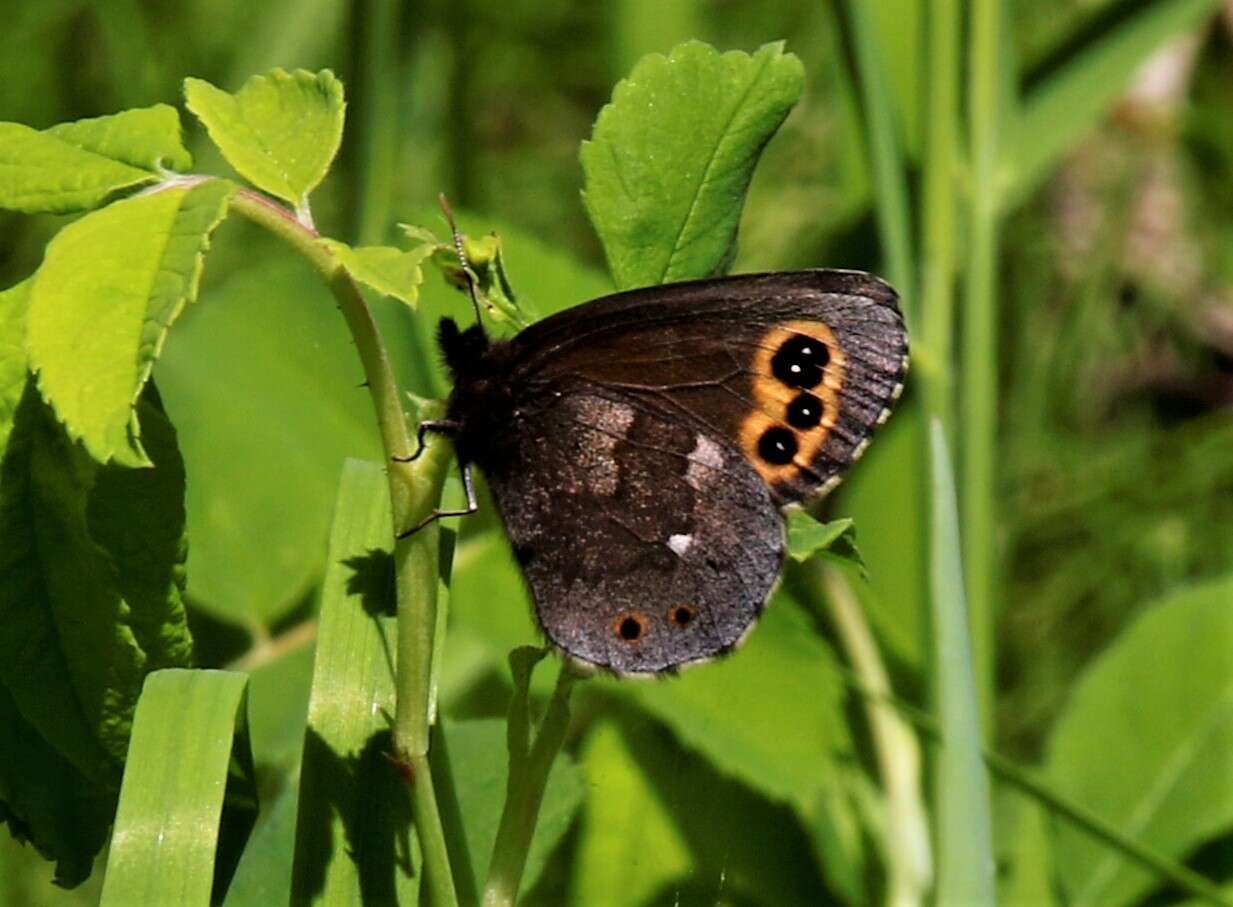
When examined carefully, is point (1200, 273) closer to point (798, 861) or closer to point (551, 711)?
point (798, 861)

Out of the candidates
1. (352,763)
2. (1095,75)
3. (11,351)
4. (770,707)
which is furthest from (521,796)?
(1095,75)

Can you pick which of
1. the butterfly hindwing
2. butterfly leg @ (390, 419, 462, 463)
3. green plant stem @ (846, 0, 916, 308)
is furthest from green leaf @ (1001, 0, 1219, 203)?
butterfly leg @ (390, 419, 462, 463)

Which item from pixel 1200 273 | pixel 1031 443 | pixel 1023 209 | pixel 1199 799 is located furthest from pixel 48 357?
pixel 1200 273

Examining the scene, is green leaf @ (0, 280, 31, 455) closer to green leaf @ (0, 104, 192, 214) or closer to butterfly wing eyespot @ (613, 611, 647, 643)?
green leaf @ (0, 104, 192, 214)

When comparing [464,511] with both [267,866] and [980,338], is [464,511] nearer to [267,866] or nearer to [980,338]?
[267,866]

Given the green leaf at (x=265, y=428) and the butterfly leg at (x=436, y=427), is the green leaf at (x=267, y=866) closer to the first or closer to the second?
the butterfly leg at (x=436, y=427)
